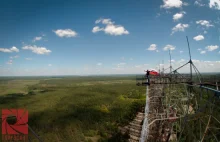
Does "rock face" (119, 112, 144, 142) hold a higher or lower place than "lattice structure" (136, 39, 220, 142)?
lower

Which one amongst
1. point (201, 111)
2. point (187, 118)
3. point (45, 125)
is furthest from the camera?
point (45, 125)

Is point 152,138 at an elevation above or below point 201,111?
below

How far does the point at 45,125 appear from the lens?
23.8 m

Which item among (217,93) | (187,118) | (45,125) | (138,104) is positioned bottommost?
(45,125)

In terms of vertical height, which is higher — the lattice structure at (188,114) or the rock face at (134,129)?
the lattice structure at (188,114)

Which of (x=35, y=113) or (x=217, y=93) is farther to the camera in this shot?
(x=35, y=113)

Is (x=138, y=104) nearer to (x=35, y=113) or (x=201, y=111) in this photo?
(x=35, y=113)

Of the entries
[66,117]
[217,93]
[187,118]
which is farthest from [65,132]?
[217,93]

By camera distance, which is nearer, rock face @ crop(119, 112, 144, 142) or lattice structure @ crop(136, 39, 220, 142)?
lattice structure @ crop(136, 39, 220, 142)

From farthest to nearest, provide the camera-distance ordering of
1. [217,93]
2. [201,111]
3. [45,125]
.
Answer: [45,125]
[201,111]
[217,93]

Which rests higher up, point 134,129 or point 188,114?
point 188,114

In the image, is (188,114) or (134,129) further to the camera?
(134,129)

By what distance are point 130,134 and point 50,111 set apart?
18552 mm

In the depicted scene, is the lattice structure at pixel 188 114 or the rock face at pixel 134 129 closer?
the lattice structure at pixel 188 114
